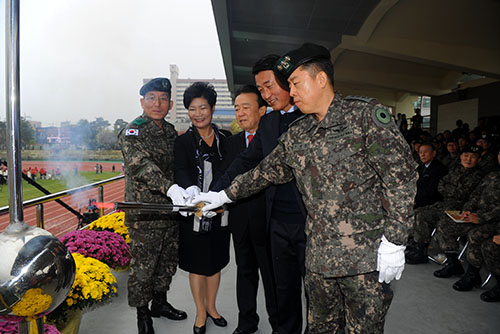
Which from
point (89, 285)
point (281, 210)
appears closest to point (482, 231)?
point (281, 210)

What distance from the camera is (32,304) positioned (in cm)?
70

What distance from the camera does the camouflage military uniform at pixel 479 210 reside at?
3488 millimetres

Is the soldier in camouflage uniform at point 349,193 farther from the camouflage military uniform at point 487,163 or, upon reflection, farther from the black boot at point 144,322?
the camouflage military uniform at point 487,163

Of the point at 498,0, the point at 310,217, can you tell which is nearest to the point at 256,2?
the point at 498,0

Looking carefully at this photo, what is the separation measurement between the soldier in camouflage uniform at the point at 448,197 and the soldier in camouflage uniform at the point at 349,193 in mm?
3040

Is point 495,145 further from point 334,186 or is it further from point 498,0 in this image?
point 334,186

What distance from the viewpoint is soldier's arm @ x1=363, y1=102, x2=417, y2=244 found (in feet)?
4.83

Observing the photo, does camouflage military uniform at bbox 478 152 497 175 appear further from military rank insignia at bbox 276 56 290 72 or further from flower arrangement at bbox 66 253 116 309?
flower arrangement at bbox 66 253 116 309

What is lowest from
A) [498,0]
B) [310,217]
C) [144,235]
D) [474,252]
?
[474,252]

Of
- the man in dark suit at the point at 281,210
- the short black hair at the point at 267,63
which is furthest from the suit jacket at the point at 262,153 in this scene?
the short black hair at the point at 267,63

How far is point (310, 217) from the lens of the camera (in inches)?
69.1

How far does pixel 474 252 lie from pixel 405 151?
2684 mm

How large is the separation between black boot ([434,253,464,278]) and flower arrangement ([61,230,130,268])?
3.22 meters

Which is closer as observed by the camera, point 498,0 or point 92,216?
point 92,216
